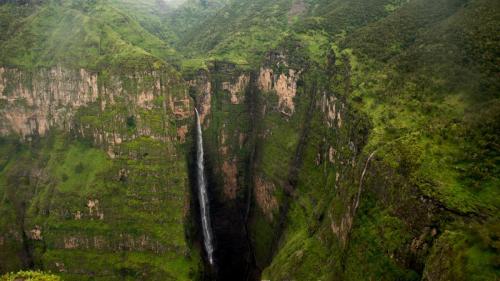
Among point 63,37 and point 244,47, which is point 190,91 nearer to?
point 244,47

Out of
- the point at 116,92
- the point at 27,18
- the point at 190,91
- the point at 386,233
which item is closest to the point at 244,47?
the point at 190,91

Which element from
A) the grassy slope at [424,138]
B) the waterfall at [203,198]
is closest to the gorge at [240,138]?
the grassy slope at [424,138]

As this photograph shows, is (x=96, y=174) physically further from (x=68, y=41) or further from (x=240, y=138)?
(x=68, y=41)

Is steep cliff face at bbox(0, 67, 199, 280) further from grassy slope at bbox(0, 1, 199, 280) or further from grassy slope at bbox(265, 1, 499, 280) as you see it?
grassy slope at bbox(265, 1, 499, 280)

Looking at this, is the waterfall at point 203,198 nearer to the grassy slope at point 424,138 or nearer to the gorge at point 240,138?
the gorge at point 240,138

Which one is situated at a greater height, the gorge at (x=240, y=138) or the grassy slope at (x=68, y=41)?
the grassy slope at (x=68, y=41)

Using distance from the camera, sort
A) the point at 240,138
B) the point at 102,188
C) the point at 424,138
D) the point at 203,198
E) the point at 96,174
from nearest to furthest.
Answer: the point at 424,138 < the point at 102,188 < the point at 96,174 < the point at 203,198 < the point at 240,138

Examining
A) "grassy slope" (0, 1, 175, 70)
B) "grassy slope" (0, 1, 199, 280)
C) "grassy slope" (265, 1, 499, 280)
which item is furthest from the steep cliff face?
"grassy slope" (265, 1, 499, 280)

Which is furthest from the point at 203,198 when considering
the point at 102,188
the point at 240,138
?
the point at 102,188
